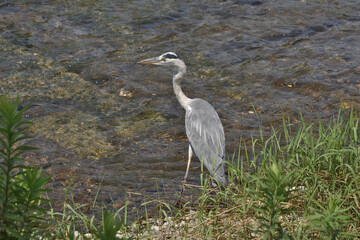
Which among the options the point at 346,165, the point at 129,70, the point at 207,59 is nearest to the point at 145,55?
the point at 129,70

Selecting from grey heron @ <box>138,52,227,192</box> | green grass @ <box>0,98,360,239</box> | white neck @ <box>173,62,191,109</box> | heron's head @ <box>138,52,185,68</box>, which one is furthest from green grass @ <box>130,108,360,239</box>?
heron's head @ <box>138,52,185,68</box>

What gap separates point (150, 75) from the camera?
7.64 m

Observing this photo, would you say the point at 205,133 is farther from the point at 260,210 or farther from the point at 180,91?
the point at 260,210

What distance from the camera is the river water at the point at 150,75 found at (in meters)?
5.46

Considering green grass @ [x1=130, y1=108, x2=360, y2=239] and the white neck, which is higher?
green grass @ [x1=130, y1=108, x2=360, y2=239]

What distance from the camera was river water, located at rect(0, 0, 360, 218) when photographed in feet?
17.9

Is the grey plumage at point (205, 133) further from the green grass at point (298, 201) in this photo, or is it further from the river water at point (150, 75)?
the green grass at point (298, 201)

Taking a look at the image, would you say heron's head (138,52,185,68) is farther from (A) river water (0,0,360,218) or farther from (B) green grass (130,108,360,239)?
(B) green grass (130,108,360,239)

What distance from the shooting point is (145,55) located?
8.07 m

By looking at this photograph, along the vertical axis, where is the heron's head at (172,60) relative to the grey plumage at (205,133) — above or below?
above

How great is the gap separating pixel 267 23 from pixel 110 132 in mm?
4475

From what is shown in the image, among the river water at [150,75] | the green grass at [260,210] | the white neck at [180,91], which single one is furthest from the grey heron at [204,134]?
the green grass at [260,210]

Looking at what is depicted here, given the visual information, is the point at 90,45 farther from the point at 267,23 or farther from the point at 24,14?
the point at 267,23

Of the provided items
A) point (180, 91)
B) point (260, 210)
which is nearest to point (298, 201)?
point (260, 210)
